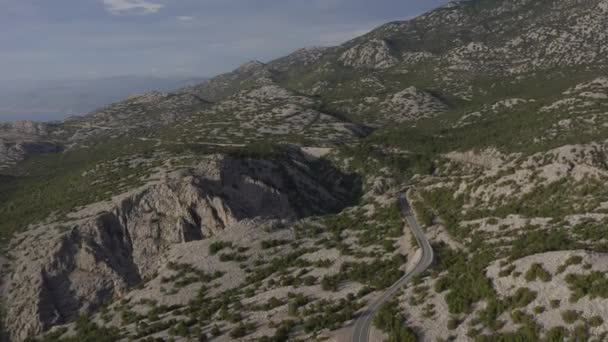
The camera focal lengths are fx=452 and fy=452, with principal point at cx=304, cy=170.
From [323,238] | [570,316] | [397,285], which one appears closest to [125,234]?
[323,238]

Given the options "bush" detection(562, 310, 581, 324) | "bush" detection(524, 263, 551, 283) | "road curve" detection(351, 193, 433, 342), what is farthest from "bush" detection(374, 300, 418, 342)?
"bush" detection(562, 310, 581, 324)

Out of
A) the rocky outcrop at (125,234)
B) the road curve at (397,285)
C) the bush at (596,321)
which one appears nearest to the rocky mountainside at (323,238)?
the bush at (596,321)

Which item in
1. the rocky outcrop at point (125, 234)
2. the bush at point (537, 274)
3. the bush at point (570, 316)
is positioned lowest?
the rocky outcrop at point (125, 234)

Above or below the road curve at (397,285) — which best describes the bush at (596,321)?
above

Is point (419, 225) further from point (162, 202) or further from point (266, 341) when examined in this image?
point (162, 202)

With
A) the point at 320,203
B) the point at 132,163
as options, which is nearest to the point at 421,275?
the point at 320,203

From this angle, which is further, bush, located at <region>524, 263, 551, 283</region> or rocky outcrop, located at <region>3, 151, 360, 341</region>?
rocky outcrop, located at <region>3, 151, 360, 341</region>

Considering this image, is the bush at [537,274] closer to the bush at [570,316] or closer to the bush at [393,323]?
the bush at [570,316]

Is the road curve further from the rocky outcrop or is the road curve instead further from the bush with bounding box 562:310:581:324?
the rocky outcrop

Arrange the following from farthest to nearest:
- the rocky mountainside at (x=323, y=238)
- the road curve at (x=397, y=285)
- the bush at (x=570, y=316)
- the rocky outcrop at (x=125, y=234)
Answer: the rocky outcrop at (x=125, y=234) < the road curve at (x=397, y=285) < the rocky mountainside at (x=323, y=238) < the bush at (x=570, y=316)
